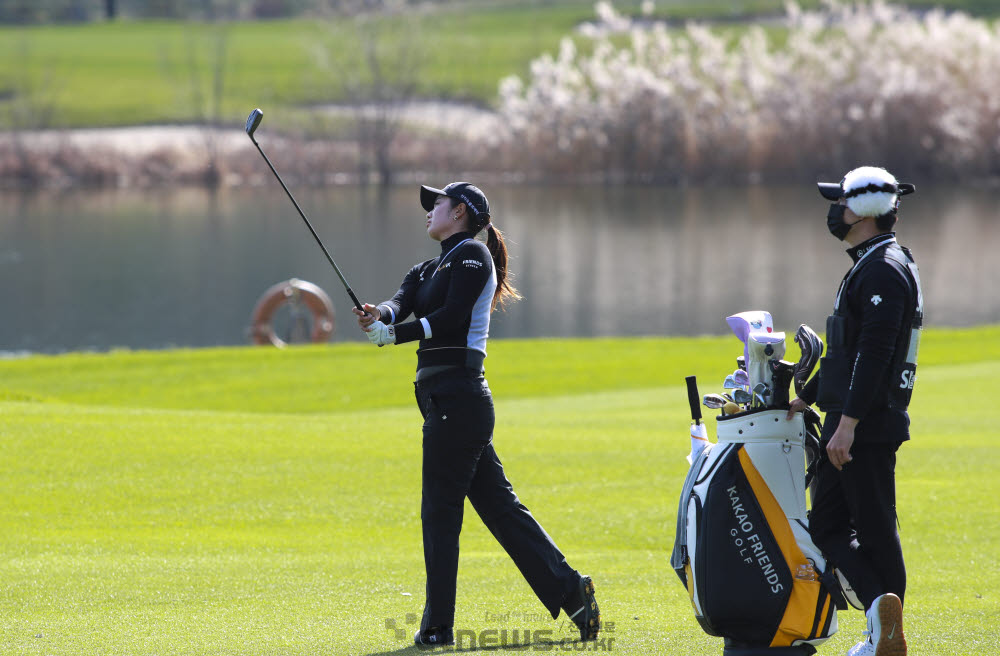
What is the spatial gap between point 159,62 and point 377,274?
162 feet

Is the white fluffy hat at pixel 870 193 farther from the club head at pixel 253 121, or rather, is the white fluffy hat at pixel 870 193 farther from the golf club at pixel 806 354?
the club head at pixel 253 121

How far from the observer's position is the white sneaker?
451 centimetres

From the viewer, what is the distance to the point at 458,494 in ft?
16.9

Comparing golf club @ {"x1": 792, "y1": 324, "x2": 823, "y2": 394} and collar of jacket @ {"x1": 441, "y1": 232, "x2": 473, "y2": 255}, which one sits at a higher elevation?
collar of jacket @ {"x1": 441, "y1": 232, "x2": 473, "y2": 255}

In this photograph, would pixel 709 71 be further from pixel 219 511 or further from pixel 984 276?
pixel 219 511

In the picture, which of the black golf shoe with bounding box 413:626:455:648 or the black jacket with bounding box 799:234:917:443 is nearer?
the black jacket with bounding box 799:234:917:443

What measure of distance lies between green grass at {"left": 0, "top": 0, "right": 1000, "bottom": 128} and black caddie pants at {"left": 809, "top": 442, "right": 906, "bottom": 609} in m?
59.3

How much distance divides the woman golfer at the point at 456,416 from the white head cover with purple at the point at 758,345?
948 mm

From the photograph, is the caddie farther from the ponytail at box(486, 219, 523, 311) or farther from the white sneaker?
the ponytail at box(486, 219, 523, 311)

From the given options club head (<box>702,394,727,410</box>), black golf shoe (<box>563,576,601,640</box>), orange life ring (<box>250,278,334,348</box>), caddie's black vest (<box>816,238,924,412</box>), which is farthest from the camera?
orange life ring (<box>250,278,334,348</box>)

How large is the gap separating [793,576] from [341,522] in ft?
11.9

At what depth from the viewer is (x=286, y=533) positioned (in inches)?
291

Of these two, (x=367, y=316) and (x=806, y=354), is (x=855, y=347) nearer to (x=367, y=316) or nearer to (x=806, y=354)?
(x=806, y=354)

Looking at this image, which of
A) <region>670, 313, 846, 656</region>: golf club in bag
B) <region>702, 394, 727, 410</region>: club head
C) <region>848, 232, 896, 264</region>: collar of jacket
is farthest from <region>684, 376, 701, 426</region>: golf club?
<region>848, 232, 896, 264</region>: collar of jacket
